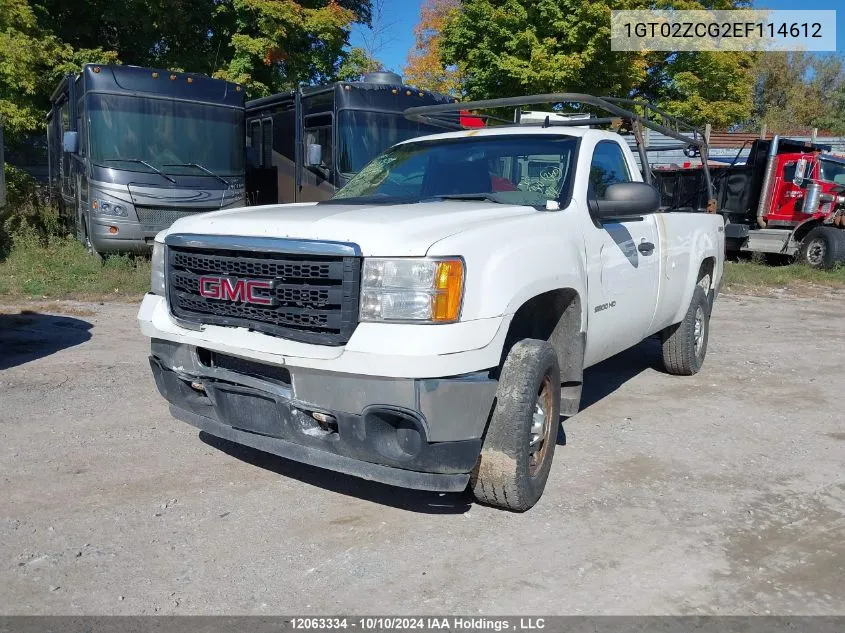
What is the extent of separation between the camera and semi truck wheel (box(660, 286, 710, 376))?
6582 mm

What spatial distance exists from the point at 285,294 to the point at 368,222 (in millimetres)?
488

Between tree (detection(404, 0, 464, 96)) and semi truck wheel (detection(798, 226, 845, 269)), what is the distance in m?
18.4

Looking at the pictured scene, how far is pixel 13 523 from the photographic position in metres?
3.66

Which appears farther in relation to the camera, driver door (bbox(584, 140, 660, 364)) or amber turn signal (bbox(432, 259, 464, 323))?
driver door (bbox(584, 140, 660, 364))

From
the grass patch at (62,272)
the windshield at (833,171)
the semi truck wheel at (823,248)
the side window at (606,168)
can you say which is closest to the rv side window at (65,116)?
the grass patch at (62,272)

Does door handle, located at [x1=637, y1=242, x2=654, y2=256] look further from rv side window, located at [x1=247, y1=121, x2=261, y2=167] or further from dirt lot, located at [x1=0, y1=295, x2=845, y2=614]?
rv side window, located at [x1=247, y1=121, x2=261, y2=167]

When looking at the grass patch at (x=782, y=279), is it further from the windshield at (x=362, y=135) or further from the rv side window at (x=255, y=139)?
the rv side window at (x=255, y=139)

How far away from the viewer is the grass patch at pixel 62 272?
10.5 metres

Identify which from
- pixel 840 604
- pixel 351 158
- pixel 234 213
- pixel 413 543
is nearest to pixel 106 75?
pixel 351 158

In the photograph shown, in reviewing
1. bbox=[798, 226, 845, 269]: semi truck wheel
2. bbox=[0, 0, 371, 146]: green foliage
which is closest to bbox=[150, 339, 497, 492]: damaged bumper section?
bbox=[0, 0, 371, 146]: green foliage

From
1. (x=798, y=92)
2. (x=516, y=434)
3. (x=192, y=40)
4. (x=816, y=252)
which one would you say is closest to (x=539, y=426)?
(x=516, y=434)

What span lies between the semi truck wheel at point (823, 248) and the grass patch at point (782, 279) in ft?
0.74

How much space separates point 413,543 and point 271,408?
0.89 metres

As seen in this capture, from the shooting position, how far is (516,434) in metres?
3.59
